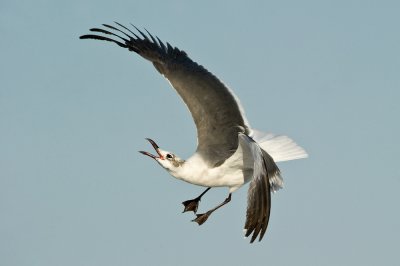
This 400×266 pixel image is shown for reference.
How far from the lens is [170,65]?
497 inches

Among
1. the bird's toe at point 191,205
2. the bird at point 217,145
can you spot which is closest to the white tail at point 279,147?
the bird at point 217,145

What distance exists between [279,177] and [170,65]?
2.35 m

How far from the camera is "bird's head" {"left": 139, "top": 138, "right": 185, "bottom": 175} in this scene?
11.7 metres

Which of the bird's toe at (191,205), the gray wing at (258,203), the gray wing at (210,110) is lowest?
the gray wing at (258,203)

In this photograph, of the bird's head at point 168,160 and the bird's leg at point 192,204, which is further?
the bird's leg at point 192,204

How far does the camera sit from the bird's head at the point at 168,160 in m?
11.7

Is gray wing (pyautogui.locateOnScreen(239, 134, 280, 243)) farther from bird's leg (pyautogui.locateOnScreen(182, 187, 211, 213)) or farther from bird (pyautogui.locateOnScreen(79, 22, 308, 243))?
bird's leg (pyautogui.locateOnScreen(182, 187, 211, 213))

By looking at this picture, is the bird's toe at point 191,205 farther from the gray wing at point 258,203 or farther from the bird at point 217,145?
the gray wing at point 258,203

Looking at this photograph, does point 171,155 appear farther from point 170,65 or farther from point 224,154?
point 170,65

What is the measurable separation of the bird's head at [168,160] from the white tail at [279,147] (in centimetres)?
125

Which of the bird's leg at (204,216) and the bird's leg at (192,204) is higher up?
the bird's leg at (192,204)

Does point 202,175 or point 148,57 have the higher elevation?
point 148,57

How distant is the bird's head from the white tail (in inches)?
49.3

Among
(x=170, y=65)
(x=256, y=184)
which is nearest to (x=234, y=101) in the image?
(x=170, y=65)
